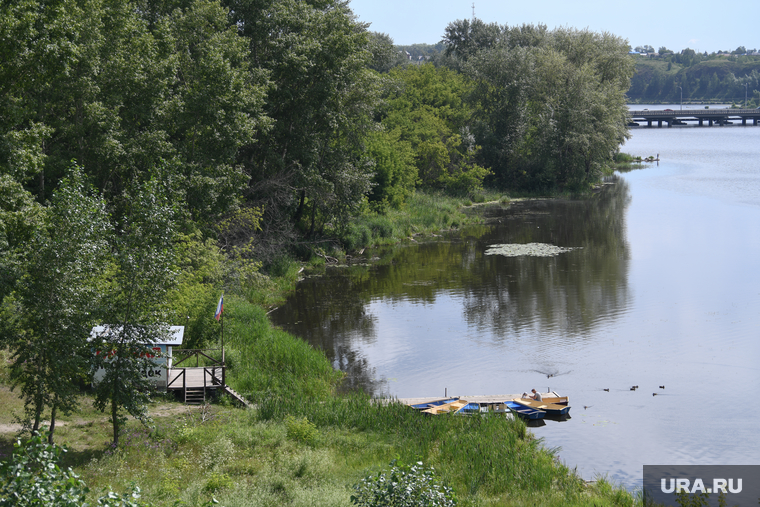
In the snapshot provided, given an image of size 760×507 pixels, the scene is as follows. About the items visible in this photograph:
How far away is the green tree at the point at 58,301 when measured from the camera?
53.0 ft

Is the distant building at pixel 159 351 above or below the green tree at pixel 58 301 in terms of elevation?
below

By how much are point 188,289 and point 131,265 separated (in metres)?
8.51

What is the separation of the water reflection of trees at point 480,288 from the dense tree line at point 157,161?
432cm

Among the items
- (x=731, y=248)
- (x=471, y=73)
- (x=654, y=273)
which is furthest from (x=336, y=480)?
(x=471, y=73)

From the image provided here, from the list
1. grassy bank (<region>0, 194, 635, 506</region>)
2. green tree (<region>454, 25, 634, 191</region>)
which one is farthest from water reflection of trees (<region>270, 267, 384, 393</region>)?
green tree (<region>454, 25, 634, 191</region>)

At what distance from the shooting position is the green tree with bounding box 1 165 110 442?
1614 cm

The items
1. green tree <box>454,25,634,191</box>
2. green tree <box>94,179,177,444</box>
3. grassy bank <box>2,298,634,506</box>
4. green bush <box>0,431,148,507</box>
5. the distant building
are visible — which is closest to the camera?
green bush <box>0,431,148,507</box>

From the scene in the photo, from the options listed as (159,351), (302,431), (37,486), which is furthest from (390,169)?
(37,486)

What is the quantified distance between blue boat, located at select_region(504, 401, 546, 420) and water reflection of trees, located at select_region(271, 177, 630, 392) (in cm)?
508

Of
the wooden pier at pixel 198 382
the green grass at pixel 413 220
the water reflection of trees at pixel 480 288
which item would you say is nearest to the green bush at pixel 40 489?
the wooden pier at pixel 198 382

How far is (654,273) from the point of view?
3972 cm

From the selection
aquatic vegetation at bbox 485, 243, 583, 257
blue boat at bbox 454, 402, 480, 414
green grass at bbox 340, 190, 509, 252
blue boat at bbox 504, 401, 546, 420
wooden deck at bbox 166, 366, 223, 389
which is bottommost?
blue boat at bbox 504, 401, 546, 420

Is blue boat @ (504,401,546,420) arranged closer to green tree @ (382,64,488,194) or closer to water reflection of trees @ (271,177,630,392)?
water reflection of trees @ (271,177,630,392)

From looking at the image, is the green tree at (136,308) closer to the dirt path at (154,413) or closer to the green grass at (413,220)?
the dirt path at (154,413)
